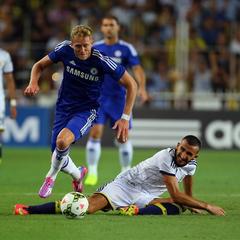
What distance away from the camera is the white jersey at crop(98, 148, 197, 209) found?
9617mm

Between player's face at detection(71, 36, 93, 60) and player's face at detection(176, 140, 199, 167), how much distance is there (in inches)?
63.8

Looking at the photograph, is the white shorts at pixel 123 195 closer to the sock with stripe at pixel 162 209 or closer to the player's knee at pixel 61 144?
the sock with stripe at pixel 162 209

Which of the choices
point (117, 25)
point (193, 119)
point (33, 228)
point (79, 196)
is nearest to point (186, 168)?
point (79, 196)

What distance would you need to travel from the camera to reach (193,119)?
2180cm

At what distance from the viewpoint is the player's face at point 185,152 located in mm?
9180

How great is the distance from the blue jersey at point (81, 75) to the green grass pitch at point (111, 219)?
136 centimetres

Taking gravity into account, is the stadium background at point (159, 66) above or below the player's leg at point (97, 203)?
above

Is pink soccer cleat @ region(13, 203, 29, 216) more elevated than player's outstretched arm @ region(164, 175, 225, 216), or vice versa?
player's outstretched arm @ region(164, 175, 225, 216)

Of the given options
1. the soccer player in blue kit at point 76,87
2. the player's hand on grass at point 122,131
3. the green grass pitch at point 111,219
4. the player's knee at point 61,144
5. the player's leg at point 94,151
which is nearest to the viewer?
the green grass pitch at point 111,219

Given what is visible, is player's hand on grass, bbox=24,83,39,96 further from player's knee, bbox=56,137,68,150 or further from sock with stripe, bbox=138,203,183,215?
sock with stripe, bbox=138,203,183,215

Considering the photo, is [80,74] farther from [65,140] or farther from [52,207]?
[52,207]

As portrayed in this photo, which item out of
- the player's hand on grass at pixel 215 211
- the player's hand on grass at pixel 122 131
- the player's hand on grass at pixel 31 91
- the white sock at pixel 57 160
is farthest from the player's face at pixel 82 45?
the player's hand on grass at pixel 215 211

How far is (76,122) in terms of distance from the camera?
412 inches

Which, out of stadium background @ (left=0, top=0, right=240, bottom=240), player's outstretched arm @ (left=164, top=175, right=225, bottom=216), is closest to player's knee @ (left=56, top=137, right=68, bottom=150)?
player's outstretched arm @ (left=164, top=175, right=225, bottom=216)
